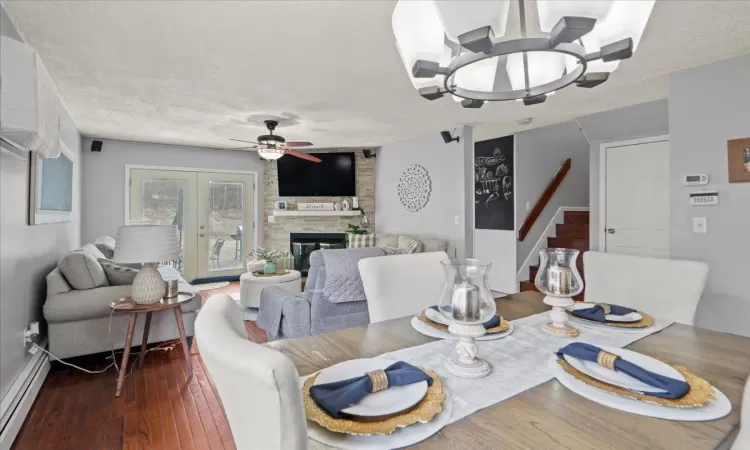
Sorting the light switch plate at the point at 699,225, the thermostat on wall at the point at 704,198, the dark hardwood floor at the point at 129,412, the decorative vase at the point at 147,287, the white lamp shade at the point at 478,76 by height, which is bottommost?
the dark hardwood floor at the point at 129,412

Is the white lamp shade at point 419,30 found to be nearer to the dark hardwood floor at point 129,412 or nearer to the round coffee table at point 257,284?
the dark hardwood floor at point 129,412

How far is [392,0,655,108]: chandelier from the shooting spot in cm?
87

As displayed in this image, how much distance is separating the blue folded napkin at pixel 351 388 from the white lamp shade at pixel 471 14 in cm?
86

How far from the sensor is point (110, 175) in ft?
17.7

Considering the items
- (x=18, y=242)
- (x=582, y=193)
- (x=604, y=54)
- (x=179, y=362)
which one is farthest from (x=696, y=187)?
(x=18, y=242)

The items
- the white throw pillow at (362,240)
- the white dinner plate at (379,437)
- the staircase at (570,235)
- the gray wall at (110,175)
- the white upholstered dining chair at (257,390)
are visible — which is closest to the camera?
the white upholstered dining chair at (257,390)

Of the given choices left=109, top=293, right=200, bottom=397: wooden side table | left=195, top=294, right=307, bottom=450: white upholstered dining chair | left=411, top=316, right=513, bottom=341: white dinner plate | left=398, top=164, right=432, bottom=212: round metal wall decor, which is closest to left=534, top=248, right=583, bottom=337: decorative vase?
left=411, top=316, right=513, bottom=341: white dinner plate

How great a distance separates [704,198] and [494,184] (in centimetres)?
309

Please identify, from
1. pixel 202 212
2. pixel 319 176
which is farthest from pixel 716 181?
pixel 202 212

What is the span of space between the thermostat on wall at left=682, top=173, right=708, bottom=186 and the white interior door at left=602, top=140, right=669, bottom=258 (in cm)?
136

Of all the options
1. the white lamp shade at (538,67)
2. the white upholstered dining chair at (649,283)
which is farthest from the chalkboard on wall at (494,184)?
the white lamp shade at (538,67)

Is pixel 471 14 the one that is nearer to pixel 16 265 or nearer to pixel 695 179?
pixel 695 179

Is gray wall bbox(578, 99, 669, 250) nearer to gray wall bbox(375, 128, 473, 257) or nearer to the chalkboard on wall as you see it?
the chalkboard on wall

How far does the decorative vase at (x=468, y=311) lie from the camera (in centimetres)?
99
